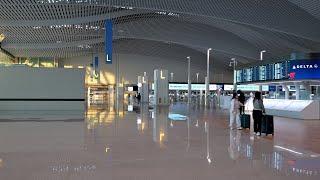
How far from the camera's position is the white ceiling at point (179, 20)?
103 feet

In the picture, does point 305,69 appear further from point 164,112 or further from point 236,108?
point 236,108

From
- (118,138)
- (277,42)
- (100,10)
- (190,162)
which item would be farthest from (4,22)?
(190,162)

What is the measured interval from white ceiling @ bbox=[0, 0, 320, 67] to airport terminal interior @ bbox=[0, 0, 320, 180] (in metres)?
0.12

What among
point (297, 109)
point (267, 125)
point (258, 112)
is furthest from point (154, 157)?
point (297, 109)

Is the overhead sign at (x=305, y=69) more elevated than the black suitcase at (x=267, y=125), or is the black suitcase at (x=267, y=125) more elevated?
the overhead sign at (x=305, y=69)

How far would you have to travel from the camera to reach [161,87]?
3997cm

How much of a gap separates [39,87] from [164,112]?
7.32 meters

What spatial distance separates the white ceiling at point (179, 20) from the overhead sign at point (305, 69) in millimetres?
3231

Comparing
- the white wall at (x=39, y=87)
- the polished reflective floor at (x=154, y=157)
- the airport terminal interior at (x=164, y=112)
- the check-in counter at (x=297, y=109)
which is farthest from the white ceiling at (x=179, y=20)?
the polished reflective floor at (x=154, y=157)

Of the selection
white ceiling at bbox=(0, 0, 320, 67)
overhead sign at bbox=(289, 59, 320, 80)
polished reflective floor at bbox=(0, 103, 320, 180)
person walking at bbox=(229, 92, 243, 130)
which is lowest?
polished reflective floor at bbox=(0, 103, 320, 180)

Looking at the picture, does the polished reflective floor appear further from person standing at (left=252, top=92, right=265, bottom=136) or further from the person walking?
the person walking

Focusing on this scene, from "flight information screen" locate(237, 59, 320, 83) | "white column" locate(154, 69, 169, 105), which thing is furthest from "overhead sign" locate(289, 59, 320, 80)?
"white column" locate(154, 69, 169, 105)

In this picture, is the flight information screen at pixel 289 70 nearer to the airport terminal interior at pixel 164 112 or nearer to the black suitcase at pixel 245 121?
the airport terminal interior at pixel 164 112

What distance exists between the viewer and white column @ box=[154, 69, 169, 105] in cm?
3972
